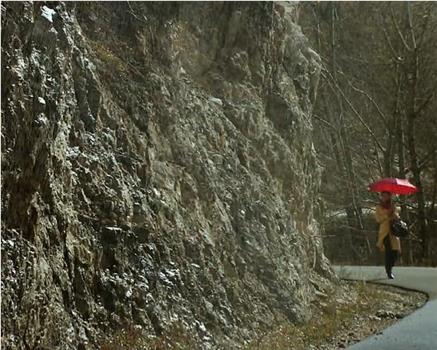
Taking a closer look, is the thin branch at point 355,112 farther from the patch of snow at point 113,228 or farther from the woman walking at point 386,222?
the patch of snow at point 113,228

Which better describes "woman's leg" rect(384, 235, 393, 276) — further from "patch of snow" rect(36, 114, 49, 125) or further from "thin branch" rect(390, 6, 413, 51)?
"thin branch" rect(390, 6, 413, 51)

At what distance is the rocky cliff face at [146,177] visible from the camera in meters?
6.07

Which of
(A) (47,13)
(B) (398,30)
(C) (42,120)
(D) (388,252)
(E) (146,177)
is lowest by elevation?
(D) (388,252)

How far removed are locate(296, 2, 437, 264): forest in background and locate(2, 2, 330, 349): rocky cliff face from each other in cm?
1717

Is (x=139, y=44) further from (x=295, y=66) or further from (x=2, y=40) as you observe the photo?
(x=295, y=66)

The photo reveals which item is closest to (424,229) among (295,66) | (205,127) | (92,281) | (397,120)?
(397,120)

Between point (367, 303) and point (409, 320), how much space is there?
1.89 meters

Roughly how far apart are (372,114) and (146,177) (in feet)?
86.4

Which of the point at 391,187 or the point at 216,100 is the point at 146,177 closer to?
the point at 216,100

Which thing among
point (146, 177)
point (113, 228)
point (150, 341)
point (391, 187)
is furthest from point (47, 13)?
point (391, 187)

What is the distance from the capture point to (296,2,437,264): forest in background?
29672 millimetres

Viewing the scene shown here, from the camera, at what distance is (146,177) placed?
8.35m

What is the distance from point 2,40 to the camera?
19.4ft

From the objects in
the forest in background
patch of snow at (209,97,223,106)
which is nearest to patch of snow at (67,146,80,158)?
patch of snow at (209,97,223,106)
